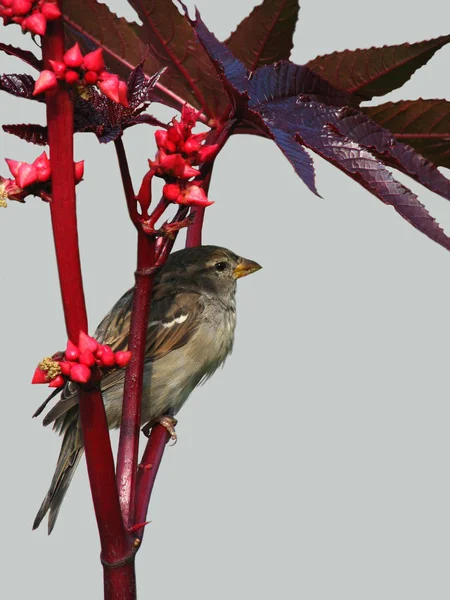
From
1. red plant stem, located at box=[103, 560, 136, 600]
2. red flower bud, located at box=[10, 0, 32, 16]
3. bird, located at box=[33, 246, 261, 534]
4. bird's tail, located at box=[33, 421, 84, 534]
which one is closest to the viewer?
red flower bud, located at box=[10, 0, 32, 16]

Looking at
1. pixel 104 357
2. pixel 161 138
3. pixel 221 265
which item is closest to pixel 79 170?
pixel 161 138

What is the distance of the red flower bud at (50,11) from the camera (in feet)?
9.01

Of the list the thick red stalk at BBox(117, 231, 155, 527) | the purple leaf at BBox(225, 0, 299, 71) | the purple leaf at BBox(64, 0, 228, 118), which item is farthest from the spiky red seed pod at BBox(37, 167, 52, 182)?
the purple leaf at BBox(225, 0, 299, 71)

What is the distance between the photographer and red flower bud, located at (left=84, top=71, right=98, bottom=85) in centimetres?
277

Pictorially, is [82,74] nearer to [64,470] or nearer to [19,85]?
[19,85]

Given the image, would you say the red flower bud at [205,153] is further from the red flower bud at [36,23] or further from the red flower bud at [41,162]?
the red flower bud at [36,23]

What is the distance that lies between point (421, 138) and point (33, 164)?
1.35m

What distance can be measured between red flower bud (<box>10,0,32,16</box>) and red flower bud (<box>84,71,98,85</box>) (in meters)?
0.24

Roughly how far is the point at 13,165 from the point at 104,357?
64cm

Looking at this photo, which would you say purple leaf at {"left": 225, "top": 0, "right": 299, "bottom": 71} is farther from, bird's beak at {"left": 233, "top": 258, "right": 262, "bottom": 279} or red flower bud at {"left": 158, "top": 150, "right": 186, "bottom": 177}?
bird's beak at {"left": 233, "top": 258, "right": 262, "bottom": 279}

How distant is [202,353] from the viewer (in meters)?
4.41

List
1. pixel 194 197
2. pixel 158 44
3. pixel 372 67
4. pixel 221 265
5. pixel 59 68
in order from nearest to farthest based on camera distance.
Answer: pixel 59 68
pixel 194 197
pixel 372 67
pixel 158 44
pixel 221 265

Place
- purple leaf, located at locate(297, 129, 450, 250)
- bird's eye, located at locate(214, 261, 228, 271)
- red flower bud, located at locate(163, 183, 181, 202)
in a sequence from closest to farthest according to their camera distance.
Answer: purple leaf, located at locate(297, 129, 450, 250) → red flower bud, located at locate(163, 183, 181, 202) → bird's eye, located at locate(214, 261, 228, 271)

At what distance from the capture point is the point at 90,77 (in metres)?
2.77
